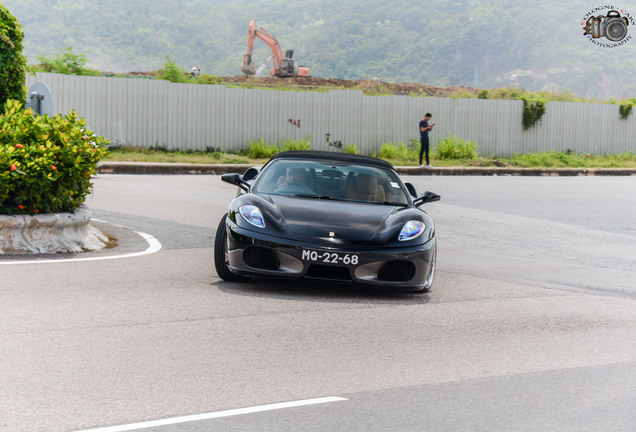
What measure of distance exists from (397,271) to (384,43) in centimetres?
17144

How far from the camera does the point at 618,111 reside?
3628cm

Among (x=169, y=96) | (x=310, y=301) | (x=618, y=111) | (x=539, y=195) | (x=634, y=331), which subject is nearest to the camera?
(x=634, y=331)

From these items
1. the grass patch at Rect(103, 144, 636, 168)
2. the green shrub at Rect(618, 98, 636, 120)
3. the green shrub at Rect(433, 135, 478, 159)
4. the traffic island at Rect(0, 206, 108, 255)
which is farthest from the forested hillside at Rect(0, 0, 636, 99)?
the traffic island at Rect(0, 206, 108, 255)

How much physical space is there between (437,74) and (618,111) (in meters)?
127

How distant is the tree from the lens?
11.7 metres

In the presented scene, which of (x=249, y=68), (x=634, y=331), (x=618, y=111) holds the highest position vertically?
(x=249, y=68)

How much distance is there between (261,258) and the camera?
25.4 feet

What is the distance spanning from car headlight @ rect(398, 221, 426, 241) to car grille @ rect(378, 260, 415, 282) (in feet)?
0.78

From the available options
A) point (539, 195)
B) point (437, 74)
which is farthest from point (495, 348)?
point (437, 74)

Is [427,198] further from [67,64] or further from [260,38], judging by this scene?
[260,38]

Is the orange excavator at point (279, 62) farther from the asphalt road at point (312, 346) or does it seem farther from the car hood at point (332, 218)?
the car hood at point (332, 218)

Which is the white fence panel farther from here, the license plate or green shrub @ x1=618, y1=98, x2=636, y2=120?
the license plate

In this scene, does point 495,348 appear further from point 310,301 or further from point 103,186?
point 103,186

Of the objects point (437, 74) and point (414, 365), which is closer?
point (414, 365)
